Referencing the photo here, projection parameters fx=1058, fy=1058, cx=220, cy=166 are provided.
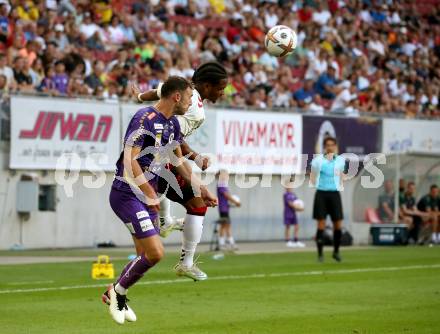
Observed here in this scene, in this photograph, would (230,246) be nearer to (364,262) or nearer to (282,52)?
(364,262)

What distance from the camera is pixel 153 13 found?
1190 inches

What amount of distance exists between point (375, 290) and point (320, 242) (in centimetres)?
555

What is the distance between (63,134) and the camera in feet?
83.9

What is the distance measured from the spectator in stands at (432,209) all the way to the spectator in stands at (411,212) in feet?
0.59

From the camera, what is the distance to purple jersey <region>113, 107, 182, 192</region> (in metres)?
10.8

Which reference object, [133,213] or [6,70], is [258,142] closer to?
[6,70]

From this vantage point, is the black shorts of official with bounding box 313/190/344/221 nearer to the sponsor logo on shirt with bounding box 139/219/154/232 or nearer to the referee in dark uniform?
the referee in dark uniform

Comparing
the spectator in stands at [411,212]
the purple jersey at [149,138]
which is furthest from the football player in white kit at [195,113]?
the spectator in stands at [411,212]

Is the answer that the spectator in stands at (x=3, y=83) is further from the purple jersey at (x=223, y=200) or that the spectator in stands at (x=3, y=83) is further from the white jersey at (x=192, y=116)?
the white jersey at (x=192, y=116)

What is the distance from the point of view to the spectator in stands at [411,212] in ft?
98.9

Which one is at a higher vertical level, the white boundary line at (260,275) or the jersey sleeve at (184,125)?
the jersey sleeve at (184,125)

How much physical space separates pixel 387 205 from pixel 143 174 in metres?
20.1

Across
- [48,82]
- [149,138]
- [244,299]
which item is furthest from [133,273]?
[48,82]

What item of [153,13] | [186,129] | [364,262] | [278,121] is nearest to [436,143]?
[278,121]
